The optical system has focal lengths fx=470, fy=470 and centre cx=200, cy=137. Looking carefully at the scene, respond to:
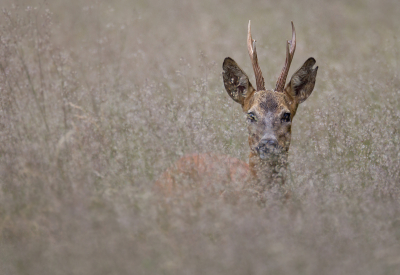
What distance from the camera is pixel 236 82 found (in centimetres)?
550

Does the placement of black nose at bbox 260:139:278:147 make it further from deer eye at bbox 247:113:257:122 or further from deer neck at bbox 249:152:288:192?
deer eye at bbox 247:113:257:122

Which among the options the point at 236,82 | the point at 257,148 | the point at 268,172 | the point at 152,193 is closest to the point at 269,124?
the point at 257,148

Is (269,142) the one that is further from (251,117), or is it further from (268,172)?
(251,117)

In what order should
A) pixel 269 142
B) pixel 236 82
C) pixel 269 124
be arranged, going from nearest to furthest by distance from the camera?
pixel 269 142
pixel 269 124
pixel 236 82

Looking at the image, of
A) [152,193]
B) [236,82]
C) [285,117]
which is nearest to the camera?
[152,193]

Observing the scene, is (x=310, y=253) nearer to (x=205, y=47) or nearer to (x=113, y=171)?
(x=113, y=171)

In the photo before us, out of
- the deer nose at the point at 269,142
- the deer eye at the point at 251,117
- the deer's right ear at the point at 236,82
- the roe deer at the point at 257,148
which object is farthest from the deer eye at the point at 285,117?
the deer's right ear at the point at 236,82

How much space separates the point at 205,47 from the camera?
32.5 ft

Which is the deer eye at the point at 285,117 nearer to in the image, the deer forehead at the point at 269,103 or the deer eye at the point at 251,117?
the deer forehead at the point at 269,103

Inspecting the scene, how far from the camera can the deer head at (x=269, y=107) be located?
4.65m

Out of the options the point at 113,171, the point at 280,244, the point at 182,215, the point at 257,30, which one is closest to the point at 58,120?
the point at 113,171

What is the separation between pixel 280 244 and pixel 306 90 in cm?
279

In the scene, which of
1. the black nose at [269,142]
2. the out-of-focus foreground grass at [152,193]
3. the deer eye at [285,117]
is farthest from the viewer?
the deer eye at [285,117]

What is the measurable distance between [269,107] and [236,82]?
0.66 meters
